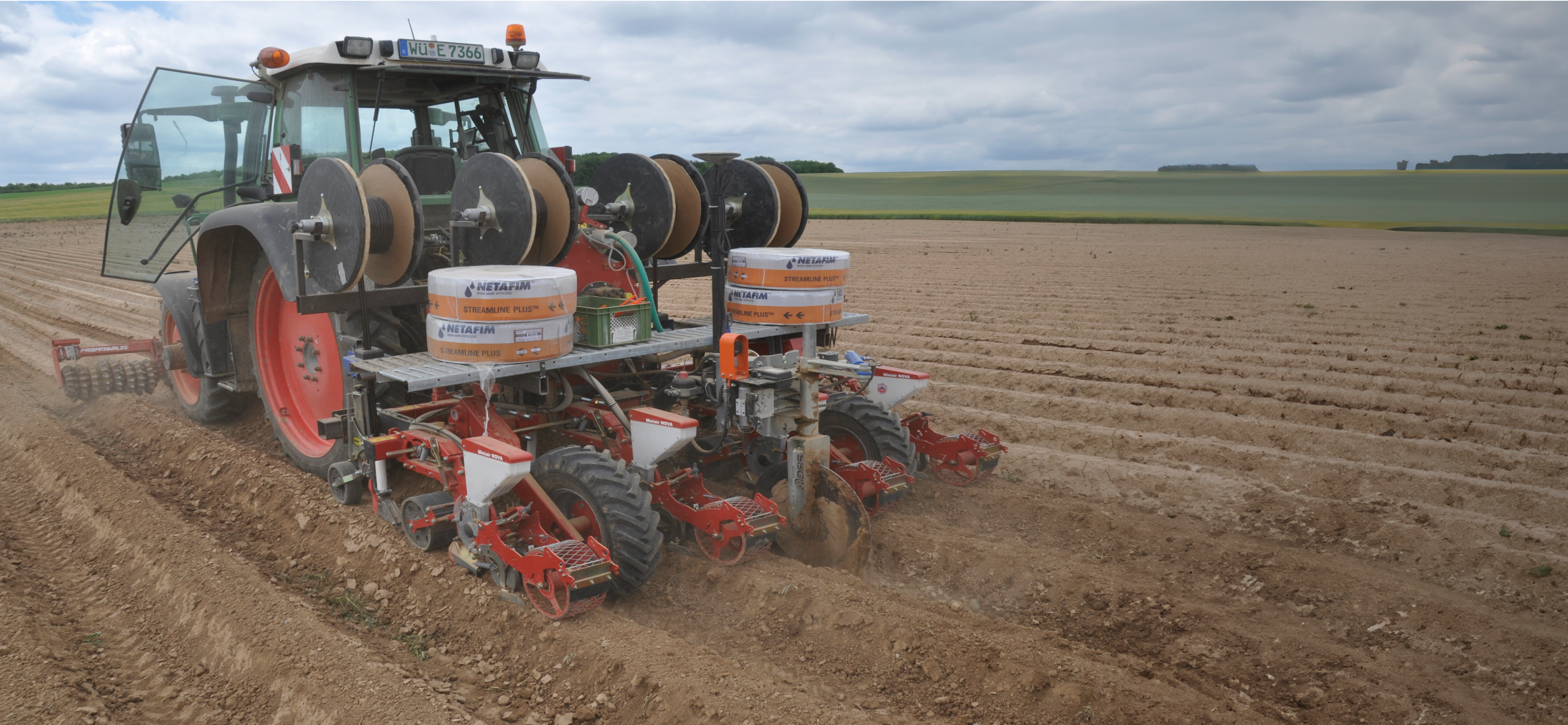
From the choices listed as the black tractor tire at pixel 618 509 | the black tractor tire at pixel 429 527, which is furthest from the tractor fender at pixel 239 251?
the black tractor tire at pixel 618 509

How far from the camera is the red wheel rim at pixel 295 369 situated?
623cm

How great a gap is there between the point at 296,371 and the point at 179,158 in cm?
164

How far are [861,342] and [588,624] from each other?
23.1 ft

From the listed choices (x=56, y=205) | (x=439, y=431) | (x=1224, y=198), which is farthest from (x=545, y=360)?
(x=56, y=205)

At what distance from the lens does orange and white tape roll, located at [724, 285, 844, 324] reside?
5.58 meters

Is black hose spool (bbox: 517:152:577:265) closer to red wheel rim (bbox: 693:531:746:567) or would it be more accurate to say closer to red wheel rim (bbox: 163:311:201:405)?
red wheel rim (bbox: 693:531:746:567)

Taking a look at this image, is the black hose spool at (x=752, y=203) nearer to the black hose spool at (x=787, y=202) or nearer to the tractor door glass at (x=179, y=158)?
the black hose spool at (x=787, y=202)

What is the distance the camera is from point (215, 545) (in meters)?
5.22

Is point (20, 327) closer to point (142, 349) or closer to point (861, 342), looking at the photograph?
point (142, 349)

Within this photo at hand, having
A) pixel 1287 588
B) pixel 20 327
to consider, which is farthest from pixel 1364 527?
pixel 20 327

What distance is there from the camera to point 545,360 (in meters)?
4.71

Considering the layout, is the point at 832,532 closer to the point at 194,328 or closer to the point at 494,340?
the point at 494,340

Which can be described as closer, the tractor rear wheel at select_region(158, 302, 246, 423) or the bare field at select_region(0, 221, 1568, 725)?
the bare field at select_region(0, 221, 1568, 725)

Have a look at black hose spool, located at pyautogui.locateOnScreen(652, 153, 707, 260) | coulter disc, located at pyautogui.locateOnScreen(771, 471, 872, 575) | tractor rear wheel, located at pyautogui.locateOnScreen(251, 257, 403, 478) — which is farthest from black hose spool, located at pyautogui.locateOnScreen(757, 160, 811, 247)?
tractor rear wheel, located at pyautogui.locateOnScreen(251, 257, 403, 478)
